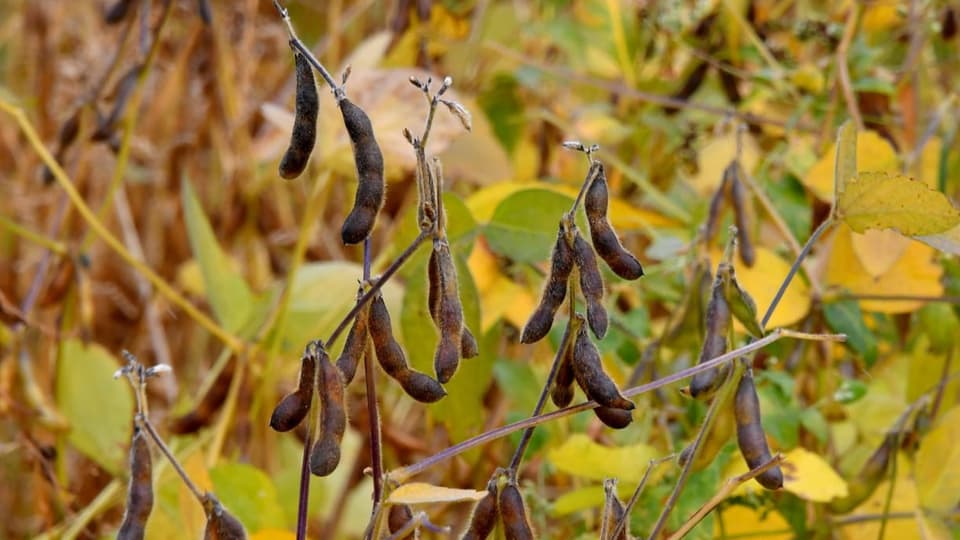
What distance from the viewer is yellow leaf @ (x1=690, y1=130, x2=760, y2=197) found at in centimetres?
127

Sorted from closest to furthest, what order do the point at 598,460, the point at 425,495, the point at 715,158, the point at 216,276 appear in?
the point at 425,495, the point at 598,460, the point at 216,276, the point at 715,158

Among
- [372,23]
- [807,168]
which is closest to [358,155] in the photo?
[807,168]

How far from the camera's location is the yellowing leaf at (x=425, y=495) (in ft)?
1.73

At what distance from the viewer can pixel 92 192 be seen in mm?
1863

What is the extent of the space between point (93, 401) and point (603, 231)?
2.52ft

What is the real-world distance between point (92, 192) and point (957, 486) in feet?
4.73

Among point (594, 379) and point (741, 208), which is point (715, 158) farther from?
point (594, 379)

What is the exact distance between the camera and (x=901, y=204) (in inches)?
26.6

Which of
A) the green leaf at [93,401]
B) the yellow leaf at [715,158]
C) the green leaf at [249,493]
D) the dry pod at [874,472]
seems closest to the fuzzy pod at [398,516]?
the green leaf at [249,493]

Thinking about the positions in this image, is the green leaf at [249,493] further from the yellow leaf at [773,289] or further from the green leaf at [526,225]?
the yellow leaf at [773,289]

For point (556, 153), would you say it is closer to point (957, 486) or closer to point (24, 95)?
point (957, 486)

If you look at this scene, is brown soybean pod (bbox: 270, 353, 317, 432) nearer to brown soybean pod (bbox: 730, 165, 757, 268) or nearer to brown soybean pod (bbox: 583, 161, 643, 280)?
brown soybean pod (bbox: 583, 161, 643, 280)

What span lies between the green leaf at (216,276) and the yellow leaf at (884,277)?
593mm

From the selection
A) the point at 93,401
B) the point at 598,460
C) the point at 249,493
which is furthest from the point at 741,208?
the point at 93,401
